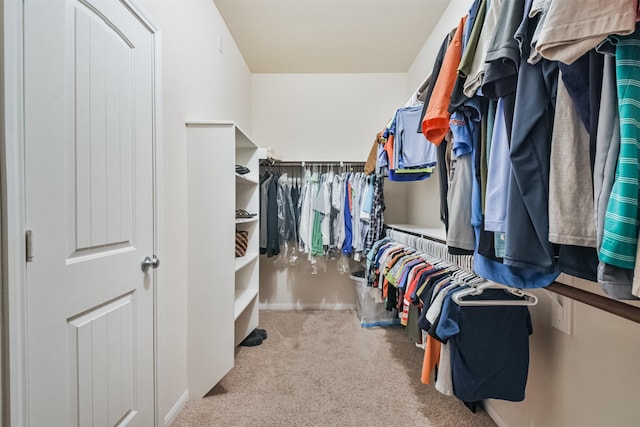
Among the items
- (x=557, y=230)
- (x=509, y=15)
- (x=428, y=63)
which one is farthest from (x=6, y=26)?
(x=428, y=63)

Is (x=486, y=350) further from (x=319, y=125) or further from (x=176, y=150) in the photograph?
(x=319, y=125)

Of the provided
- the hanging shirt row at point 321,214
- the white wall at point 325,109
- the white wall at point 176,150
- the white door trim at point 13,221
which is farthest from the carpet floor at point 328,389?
the white wall at point 325,109

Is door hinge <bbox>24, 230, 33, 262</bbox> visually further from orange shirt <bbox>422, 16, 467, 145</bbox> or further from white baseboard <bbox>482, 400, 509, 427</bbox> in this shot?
white baseboard <bbox>482, 400, 509, 427</bbox>

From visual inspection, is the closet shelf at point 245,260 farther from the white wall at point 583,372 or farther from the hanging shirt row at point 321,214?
the white wall at point 583,372

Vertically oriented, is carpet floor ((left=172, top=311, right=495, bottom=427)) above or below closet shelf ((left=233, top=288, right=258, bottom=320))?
below

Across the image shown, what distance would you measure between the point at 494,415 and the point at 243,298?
1709mm

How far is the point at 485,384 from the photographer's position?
1.09 meters

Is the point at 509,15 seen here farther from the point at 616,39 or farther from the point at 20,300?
the point at 20,300

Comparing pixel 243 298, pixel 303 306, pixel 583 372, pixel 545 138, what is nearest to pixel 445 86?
pixel 545 138

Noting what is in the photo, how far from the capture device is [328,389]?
1748 mm

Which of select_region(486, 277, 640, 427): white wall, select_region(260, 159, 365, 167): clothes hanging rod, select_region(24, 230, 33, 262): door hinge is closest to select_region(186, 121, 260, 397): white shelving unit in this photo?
select_region(24, 230, 33, 262): door hinge

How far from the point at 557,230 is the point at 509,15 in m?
0.48

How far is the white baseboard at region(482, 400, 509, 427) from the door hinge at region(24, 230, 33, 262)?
83.3 inches

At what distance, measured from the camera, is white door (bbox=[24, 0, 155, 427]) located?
32.0 inches
